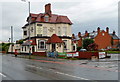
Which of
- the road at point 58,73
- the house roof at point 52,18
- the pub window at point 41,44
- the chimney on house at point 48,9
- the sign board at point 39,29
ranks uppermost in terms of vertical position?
the chimney on house at point 48,9

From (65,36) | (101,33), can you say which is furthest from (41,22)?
(101,33)

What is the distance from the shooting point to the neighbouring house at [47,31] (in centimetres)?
4238

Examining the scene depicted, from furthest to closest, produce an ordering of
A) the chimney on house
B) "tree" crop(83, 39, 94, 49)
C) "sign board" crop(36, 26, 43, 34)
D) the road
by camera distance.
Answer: "tree" crop(83, 39, 94, 49), the chimney on house, "sign board" crop(36, 26, 43, 34), the road

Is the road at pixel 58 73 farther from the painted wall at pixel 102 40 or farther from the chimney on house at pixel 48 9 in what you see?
the painted wall at pixel 102 40

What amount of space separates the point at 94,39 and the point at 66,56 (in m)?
48.9

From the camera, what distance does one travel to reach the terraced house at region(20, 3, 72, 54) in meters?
42.4

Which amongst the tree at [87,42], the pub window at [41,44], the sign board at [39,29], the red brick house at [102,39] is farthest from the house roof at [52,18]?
the red brick house at [102,39]

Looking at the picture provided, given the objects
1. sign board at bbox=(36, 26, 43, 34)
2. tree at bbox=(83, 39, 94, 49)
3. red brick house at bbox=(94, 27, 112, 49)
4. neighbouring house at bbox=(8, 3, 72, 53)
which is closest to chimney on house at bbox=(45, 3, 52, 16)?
neighbouring house at bbox=(8, 3, 72, 53)

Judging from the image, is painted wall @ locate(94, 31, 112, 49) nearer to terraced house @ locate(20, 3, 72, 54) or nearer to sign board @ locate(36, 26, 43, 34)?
terraced house @ locate(20, 3, 72, 54)

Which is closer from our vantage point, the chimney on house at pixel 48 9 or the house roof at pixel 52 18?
the house roof at pixel 52 18

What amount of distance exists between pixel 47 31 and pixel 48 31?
335 mm

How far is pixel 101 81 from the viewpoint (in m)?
9.78

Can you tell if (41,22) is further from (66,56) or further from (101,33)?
(101,33)

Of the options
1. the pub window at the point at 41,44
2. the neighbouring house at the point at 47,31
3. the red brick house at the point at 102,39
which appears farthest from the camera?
the red brick house at the point at 102,39
